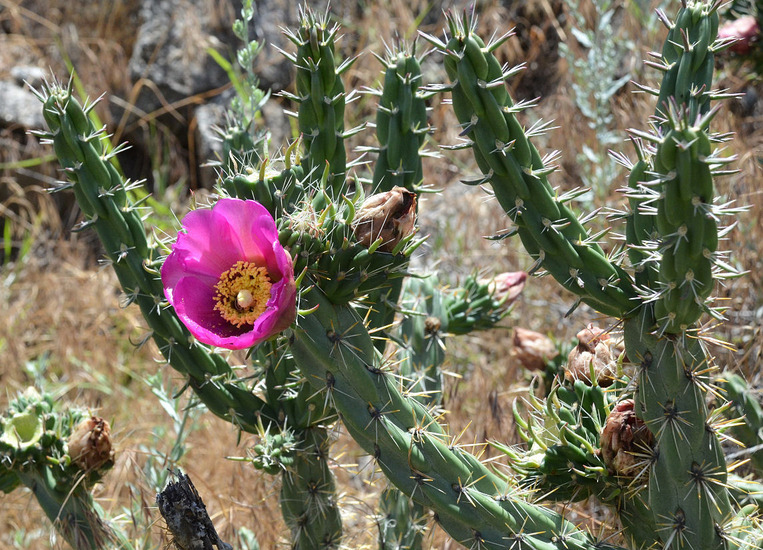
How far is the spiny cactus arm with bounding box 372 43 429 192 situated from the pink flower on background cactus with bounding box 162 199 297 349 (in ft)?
1.88

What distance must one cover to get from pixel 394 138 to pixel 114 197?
64cm

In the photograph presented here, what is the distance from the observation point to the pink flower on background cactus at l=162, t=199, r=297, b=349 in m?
1.24

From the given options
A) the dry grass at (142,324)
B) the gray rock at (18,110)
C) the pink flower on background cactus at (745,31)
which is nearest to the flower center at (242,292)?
the dry grass at (142,324)

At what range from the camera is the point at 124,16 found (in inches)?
214

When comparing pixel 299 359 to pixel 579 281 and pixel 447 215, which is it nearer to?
pixel 579 281

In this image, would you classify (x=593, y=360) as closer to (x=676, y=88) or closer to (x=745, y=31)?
(x=676, y=88)

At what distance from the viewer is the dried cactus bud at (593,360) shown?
1.69 m

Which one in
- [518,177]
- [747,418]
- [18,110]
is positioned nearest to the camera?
[518,177]

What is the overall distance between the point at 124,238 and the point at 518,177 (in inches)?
34.8

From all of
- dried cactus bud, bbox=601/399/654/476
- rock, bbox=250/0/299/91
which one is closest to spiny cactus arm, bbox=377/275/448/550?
dried cactus bud, bbox=601/399/654/476

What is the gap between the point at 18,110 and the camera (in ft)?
16.2

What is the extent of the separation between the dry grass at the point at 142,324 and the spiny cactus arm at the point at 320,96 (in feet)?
1.24

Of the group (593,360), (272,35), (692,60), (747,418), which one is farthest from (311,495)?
(272,35)

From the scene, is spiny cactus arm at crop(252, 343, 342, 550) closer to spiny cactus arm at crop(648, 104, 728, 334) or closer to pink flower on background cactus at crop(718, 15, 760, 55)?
spiny cactus arm at crop(648, 104, 728, 334)
